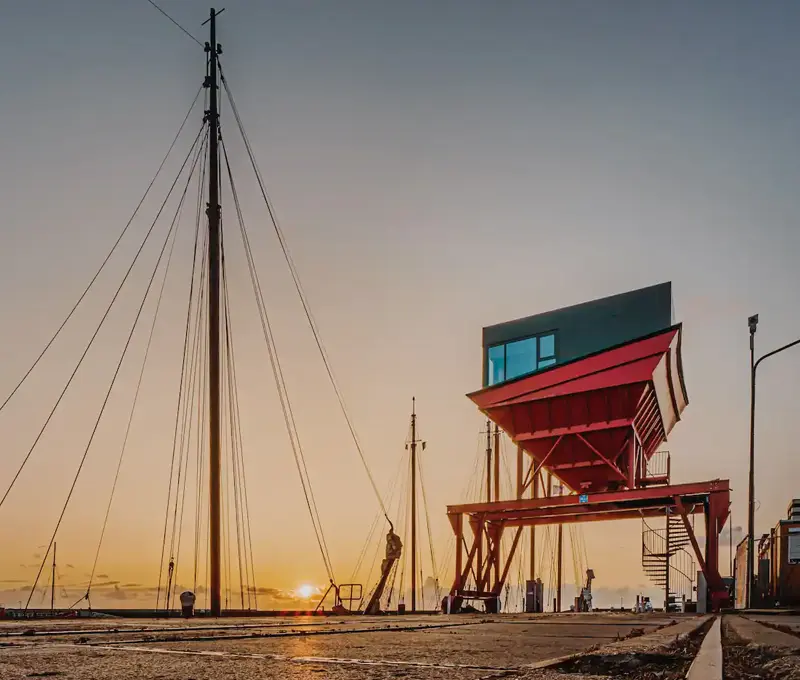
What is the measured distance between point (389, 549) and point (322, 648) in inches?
1016

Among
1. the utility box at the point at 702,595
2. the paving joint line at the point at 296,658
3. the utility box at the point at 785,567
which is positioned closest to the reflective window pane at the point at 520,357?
the utility box at the point at 702,595

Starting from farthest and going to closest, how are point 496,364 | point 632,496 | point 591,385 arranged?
point 496,364, point 591,385, point 632,496

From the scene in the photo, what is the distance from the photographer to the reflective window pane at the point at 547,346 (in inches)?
1399

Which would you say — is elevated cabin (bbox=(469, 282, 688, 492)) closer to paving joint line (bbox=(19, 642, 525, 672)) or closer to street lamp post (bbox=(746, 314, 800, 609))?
street lamp post (bbox=(746, 314, 800, 609))

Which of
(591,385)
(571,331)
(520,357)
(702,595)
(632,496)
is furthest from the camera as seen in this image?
(520,357)

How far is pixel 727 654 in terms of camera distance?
4.70m

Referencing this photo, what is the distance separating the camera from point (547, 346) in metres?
35.8

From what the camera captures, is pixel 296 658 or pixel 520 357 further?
pixel 520 357

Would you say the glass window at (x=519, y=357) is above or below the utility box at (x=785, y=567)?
above

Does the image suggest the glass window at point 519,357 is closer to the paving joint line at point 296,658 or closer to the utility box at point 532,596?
the utility box at point 532,596

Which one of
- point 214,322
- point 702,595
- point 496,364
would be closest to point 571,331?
point 496,364

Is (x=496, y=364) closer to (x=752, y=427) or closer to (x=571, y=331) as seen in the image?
(x=571, y=331)

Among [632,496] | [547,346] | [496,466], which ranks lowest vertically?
[632,496]

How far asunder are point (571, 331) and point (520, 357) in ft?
8.54
